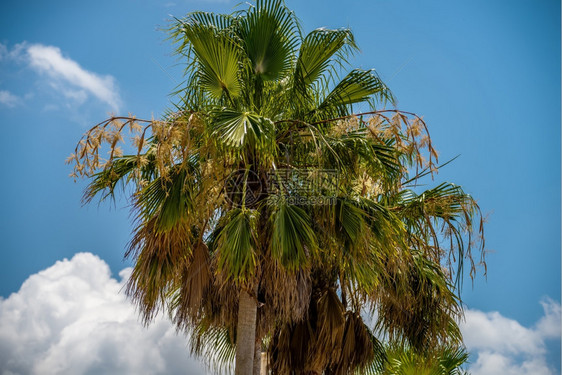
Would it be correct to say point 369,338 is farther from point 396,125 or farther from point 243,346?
point 396,125

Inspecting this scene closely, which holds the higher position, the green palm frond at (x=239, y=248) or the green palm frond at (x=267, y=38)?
the green palm frond at (x=267, y=38)

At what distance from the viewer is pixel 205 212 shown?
28.9 feet

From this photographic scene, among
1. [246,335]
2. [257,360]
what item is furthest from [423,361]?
[246,335]

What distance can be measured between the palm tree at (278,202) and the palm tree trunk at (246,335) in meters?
0.02

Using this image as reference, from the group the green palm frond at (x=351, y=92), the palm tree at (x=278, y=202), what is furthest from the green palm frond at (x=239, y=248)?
the green palm frond at (x=351, y=92)

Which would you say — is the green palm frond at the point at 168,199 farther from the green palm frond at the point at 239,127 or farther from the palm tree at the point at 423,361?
the palm tree at the point at 423,361

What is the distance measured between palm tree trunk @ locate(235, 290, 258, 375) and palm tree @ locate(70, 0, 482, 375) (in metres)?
0.02

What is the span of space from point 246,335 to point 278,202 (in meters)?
1.80

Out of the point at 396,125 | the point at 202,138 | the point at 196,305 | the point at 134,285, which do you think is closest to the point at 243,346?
the point at 196,305

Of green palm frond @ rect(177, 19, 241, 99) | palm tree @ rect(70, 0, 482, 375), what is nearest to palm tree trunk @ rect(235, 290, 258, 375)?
palm tree @ rect(70, 0, 482, 375)

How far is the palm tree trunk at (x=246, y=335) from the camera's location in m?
8.18

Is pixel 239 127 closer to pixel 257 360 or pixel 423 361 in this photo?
pixel 257 360

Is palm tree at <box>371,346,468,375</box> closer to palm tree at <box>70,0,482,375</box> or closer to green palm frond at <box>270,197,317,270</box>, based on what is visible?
palm tree at <box>70,0,482,375</box>

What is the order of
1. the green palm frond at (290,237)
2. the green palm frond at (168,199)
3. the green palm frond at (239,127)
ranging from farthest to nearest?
the green palm frond at (168,199) < the green palm frond at (290,237) < the green palm frond at (239,127)
